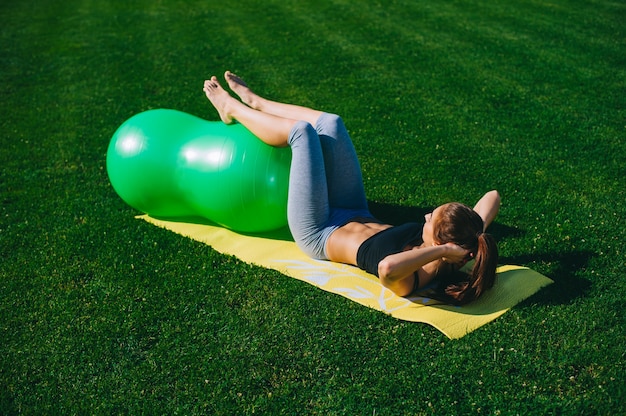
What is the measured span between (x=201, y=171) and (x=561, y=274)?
3.36 meters

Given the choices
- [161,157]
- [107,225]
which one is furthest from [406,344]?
[107,225]

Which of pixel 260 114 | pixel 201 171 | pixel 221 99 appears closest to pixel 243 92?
pixel 221 99

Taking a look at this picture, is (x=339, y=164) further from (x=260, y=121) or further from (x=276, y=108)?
(x=276, y=108)

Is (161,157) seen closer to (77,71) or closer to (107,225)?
(107,225)

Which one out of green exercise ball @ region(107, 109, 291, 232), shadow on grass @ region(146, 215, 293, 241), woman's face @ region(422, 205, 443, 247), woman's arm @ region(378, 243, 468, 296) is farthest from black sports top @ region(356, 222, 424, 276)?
shadow on grass @ region(146, 215, 293, 241)

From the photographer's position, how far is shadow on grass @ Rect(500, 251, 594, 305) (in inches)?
193

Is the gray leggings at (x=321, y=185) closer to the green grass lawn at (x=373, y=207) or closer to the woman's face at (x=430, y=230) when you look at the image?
the green grass lawn at (x=373, y=207)

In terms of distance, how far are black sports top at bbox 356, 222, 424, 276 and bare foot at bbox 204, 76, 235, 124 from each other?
1877mm

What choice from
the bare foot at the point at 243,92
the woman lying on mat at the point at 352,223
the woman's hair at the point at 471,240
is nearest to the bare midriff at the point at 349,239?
the woman lying on mat at the point at 352,223

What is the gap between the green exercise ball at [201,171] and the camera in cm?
552

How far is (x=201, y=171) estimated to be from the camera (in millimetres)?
5641

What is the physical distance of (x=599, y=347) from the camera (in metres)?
4.38

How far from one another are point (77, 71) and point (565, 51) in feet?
29.7

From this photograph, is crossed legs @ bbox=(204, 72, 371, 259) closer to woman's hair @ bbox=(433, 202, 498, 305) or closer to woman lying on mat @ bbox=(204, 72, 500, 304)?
woman lying on mat @ bbox=(204, 72, 500, 304)
